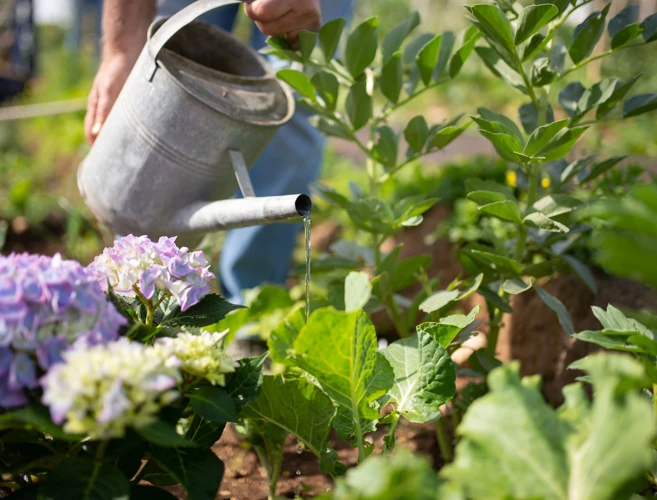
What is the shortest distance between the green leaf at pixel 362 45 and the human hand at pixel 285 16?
115mm

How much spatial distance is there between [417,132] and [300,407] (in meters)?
0.71

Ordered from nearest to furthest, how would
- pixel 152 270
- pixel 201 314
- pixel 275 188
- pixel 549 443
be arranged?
pixel 549 443 < pixel 152 270 < pixel 201 314 < pixel 275 188

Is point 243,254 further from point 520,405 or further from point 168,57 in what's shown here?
point 520,405

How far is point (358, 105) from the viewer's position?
1602 mm

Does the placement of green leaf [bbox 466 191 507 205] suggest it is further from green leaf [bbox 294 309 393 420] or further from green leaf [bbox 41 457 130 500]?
green leaf [bbox 41 457 130 500]

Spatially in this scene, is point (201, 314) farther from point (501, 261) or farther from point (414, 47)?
point (414, 47)

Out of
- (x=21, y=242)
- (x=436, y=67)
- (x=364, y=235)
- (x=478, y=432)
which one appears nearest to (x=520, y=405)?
(x=478, y=432)

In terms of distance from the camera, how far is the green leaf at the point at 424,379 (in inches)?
46.2

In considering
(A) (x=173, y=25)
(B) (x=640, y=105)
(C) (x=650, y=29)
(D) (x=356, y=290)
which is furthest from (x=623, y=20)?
(A) (x=173, y=25)

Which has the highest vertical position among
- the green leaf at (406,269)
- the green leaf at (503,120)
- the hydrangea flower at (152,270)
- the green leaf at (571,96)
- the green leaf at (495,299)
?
the green leaf at (571,96)

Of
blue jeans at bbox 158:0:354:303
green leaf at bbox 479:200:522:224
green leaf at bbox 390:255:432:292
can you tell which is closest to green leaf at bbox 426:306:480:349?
green leaf at bbox 479:200:522:224

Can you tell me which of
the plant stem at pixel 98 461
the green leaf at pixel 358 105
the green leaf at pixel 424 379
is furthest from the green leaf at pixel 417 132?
the plant stem at pixel 98 461

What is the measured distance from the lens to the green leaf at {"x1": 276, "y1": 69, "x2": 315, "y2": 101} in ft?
5.03

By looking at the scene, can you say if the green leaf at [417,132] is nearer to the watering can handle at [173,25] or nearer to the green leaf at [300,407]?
the watering can handle at [173,25]
